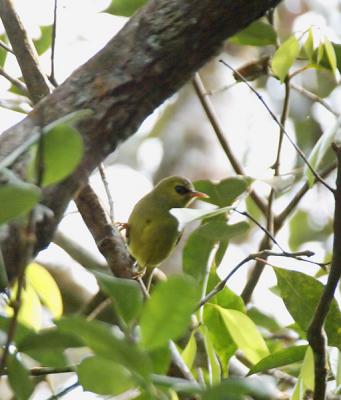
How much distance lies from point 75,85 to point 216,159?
3.18m

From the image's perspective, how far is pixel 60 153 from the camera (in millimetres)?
987

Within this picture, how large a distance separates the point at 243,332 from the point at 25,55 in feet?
2.70

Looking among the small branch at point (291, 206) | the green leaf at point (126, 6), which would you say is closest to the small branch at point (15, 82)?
the green leaf at point (126, 6)

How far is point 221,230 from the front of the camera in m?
1.72

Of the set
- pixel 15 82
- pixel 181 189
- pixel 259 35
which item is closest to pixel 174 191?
pixel 181 189

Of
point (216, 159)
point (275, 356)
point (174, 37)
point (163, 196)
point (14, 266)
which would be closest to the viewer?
point (14, 266)

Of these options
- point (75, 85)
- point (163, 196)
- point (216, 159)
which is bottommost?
point (216, 159)

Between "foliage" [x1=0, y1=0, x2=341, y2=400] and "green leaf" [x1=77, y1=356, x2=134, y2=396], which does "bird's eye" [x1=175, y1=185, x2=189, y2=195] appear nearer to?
"foliage" [x1=0, y1=0, x2=341, y2=400]

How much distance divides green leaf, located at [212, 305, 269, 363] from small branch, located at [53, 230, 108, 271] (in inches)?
55.3

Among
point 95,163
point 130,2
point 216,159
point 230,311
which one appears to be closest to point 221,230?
point 230,311

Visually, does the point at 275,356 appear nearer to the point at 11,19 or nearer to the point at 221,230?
the point at 221,230

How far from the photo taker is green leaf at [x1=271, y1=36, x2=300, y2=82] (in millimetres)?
1970

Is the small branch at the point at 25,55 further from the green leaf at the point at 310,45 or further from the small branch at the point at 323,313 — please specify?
the small branch at the point at 323,313

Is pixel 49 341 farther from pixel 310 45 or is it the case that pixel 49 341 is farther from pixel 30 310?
pixel 310 45
